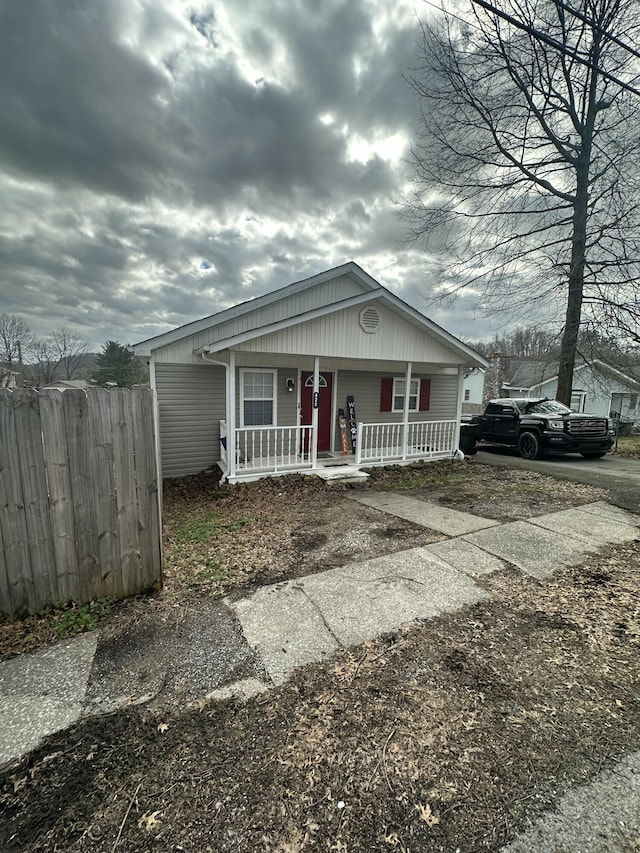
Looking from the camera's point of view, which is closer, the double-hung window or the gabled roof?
the gabled roof

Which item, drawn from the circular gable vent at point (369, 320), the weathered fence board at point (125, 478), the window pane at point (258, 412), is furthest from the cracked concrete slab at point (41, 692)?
the circular gable vent at point (369, 320)

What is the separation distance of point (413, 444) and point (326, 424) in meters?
2.58

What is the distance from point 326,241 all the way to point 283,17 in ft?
33.4

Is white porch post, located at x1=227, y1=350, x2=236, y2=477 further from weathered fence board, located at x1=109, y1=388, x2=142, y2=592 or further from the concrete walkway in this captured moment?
weathered fence board, located at x1=109, y1=388, x2=142, y2=592

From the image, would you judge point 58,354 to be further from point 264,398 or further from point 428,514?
point 428,514

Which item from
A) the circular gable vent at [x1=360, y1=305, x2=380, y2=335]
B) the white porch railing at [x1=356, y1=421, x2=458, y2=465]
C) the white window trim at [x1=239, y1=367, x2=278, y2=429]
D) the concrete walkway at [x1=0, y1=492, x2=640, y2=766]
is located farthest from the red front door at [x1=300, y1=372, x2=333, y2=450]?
the concrete walkway at [x1=0, y1=492, x2=640, y2=766]

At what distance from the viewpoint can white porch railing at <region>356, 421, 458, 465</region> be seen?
30.5ft

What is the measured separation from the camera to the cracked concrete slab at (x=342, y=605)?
2.55 m

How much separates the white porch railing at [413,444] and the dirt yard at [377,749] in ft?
20.2

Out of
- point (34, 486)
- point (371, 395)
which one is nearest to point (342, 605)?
point (34, 486)

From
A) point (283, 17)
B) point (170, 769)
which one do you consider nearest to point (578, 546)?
point (170, 769)

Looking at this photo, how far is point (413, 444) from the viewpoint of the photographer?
33.2ft

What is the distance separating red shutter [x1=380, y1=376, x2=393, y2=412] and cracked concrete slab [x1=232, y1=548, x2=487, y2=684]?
24.3 feet

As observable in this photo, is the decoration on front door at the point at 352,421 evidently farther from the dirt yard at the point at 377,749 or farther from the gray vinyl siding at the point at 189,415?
the dirt yard at the point at 377,749
